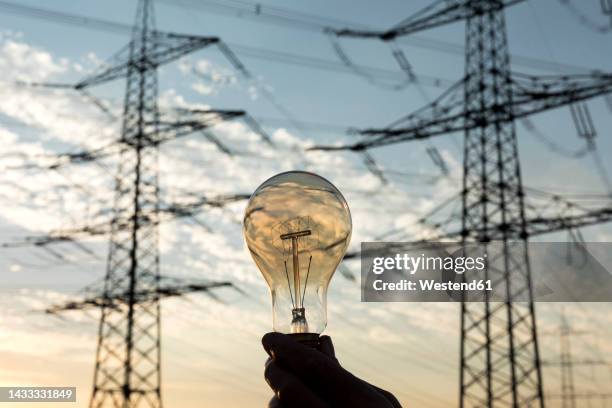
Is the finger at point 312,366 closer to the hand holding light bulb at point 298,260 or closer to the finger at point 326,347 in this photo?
the hand holding light bulb at point 298,260

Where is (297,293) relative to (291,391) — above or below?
above

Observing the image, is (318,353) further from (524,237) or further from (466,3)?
(466,3)

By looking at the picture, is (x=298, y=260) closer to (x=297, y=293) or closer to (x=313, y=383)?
(x=297, y=293)

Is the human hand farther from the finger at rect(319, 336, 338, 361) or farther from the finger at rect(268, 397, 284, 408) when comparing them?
the finger at rect(319, 336, 338, 361)

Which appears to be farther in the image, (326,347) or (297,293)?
(297,293)

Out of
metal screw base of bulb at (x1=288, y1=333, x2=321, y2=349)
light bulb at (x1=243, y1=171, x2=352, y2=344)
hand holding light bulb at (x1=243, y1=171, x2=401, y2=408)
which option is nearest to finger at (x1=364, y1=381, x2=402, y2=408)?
hand holding light bulb at (x1=243, y1=171, x2=401, y2=408)

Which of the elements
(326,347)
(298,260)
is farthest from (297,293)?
(326,347)

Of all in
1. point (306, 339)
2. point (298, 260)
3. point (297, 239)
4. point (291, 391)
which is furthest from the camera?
point (298, 260)
